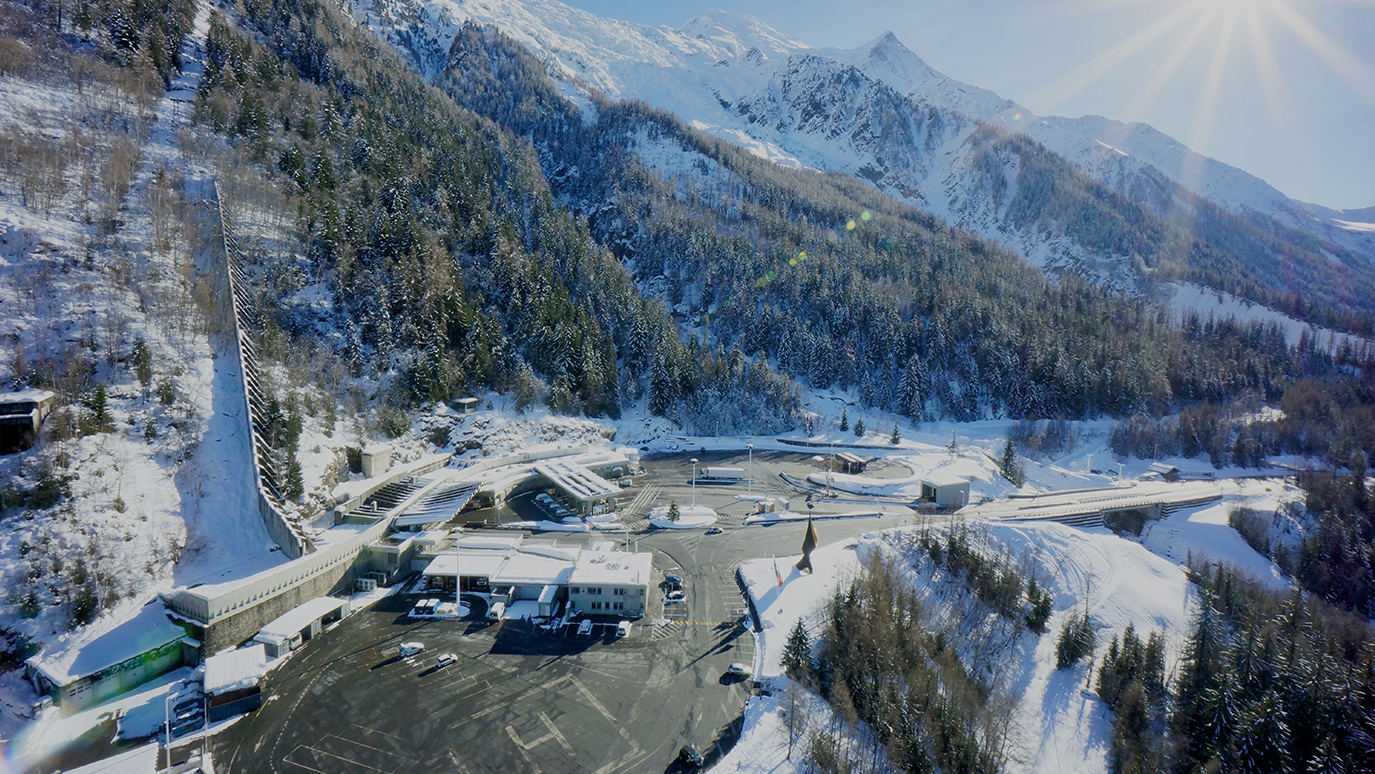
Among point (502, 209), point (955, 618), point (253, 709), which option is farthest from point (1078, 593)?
point (502, 209)

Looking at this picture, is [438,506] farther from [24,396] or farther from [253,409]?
[24,396]

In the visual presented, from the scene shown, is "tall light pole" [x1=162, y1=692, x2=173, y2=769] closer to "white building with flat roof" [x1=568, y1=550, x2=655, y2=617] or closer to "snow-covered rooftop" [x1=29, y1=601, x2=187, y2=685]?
"snow-covered rooftop" [x1=29, y1=601, x2=187, y2=685]

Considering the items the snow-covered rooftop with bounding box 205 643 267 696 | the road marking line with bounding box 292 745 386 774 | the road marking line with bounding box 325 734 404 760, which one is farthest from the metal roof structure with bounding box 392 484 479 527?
the road marking line with bounding box 292 745 386 774

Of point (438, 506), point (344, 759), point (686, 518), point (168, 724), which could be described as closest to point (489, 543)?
point (438, 506)

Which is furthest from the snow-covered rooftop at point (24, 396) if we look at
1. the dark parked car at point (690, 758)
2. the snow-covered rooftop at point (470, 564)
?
the dark parked car at point (690, 758)

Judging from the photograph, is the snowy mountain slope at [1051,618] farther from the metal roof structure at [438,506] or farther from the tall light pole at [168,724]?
the metal roof structure at [438,506]
